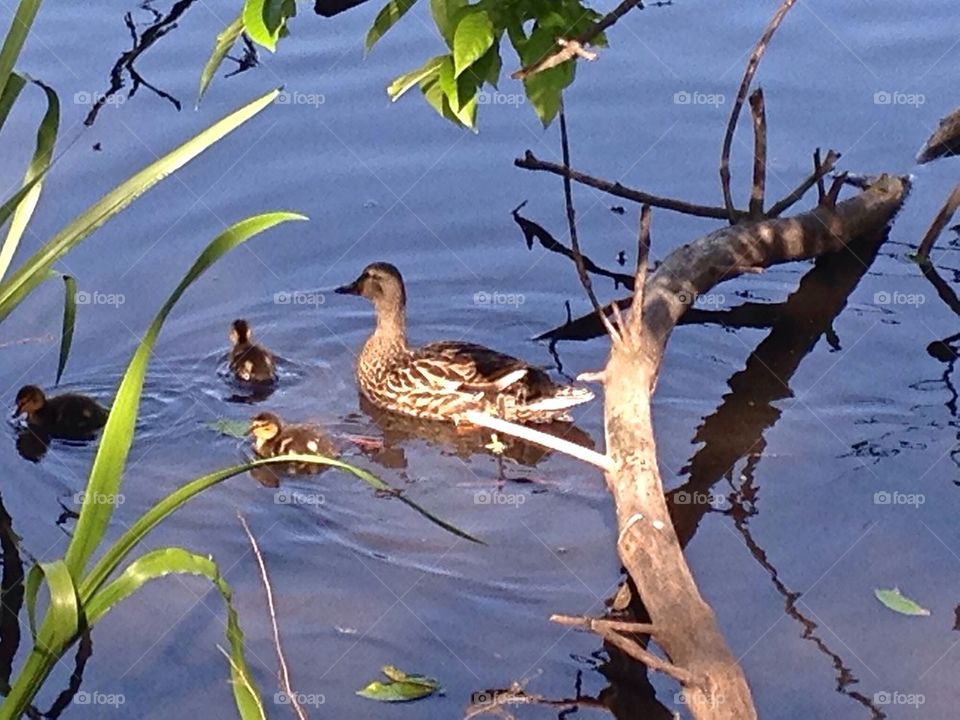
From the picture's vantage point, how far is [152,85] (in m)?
9.42

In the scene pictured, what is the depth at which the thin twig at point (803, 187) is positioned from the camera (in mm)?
7699

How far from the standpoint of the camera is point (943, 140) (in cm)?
864

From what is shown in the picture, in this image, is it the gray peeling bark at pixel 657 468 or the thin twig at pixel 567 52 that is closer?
the thin twig at pixel 567 52

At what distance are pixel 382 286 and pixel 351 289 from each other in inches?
9.0

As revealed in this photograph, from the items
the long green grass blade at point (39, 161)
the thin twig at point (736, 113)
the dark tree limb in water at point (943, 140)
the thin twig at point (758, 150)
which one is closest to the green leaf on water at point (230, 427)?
the thin twig at point (736, 113)

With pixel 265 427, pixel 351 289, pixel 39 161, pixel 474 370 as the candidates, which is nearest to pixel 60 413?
pixel 265 427

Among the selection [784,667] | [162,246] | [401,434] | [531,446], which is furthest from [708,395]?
[162,246]

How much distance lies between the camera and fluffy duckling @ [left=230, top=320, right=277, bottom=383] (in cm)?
712

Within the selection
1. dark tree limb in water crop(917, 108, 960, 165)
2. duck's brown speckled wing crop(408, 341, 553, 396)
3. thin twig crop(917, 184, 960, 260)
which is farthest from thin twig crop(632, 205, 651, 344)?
dark tree limb in water crop(917, 108, 960, 165)

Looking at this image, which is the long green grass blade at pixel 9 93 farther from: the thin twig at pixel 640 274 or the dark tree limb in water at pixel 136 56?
the dark tree limb in water at pixel 136 56

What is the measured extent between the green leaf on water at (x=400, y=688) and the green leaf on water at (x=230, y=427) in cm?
190

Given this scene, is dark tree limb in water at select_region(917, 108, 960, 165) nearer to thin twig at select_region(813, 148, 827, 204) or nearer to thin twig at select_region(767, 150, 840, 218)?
thin twig at select_region(813, 148, 827, 204)

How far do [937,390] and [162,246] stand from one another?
3.59m

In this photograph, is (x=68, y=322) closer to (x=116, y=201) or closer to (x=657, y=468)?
(x=116, y=201)
